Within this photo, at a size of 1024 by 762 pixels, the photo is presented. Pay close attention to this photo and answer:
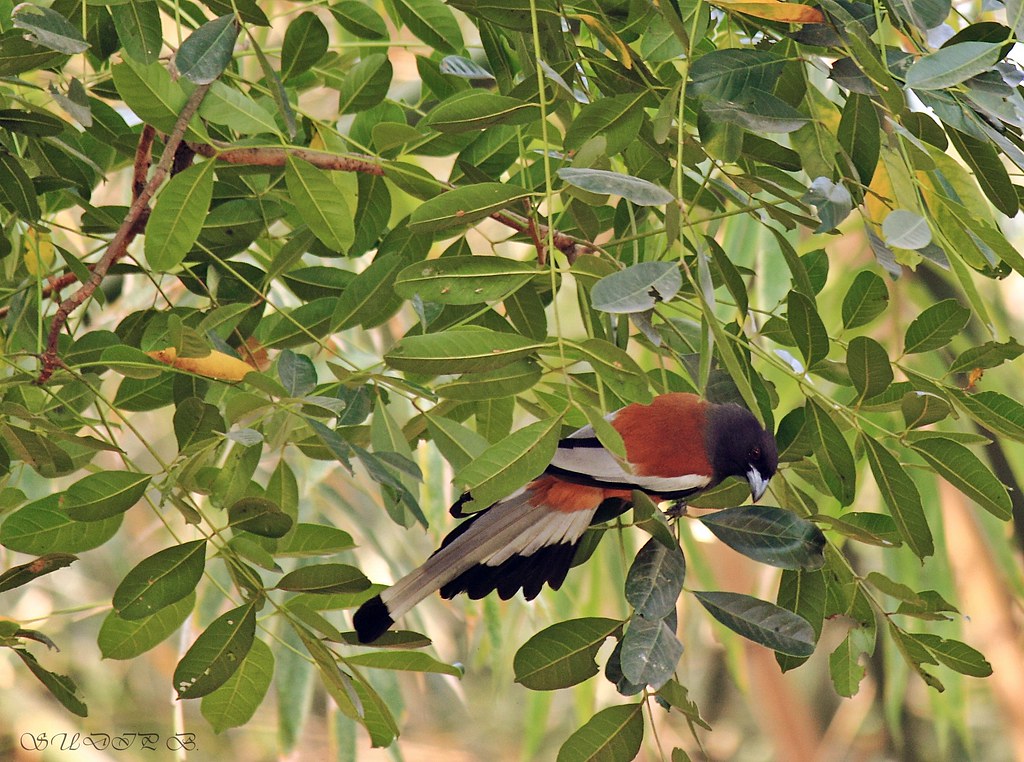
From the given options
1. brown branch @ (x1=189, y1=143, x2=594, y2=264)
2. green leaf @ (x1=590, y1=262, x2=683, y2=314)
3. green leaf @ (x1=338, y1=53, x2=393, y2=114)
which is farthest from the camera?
green leaf @ (x1=338, y1=53, x2=393, y2=114)

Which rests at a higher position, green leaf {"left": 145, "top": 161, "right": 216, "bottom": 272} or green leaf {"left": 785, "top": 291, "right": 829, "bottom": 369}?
green leaf {"left": 145, "top": 161, "right": 216, "bottom": 272}

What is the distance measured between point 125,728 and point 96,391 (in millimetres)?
4140

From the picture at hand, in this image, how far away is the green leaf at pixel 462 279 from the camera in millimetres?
683

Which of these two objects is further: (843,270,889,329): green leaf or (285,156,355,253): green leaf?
(843,270,889,329): green leaf

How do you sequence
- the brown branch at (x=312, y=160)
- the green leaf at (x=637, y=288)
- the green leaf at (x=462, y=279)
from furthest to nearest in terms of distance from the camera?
the brown branch at (x=312, y=160) < the green leaf at (x=462, y=279) < the green leaf at (x=637, y=288)

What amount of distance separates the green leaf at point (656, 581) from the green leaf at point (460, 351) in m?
0.16

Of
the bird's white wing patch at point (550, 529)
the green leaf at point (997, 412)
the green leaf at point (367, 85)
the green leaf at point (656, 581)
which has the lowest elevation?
the bird's white wing patch at point (550, 529)

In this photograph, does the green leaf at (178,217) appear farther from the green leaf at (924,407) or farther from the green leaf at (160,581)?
the green leaf at (924,407)

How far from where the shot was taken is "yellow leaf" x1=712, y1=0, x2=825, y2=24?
642mm

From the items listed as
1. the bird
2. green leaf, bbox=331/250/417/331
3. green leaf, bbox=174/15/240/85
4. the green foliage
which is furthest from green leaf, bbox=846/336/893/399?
green leaf, bbox=174/15/240/85

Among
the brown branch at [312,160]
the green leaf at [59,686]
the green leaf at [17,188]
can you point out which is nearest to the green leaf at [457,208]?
the brown branch at [312,160]

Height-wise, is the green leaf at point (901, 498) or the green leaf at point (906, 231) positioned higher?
the green leaf at point (906, 231)

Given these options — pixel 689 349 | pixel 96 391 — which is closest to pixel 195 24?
pixel 96 391

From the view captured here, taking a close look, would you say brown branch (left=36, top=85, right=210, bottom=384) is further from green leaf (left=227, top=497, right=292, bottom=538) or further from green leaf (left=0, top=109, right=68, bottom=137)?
green leaf (left=227, top=497, right=292, bottom=538)
